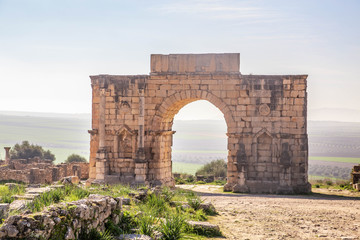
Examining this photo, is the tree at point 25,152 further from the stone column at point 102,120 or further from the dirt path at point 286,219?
the dirt path at point 286,219

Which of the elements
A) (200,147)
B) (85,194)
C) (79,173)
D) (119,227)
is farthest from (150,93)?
(200,147)

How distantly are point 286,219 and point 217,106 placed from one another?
8549 mm

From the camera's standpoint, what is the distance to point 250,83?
19938 millimetres

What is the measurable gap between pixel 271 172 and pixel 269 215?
719 centimetres

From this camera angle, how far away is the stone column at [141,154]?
20281 mm

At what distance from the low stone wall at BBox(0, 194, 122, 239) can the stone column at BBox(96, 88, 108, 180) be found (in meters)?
11.4

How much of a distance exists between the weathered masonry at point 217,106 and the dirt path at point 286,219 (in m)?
3.74

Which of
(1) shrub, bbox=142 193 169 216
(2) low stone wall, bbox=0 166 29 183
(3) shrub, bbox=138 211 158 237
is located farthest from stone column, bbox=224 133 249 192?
(2) low stone wall, bbox=0 166 29 183

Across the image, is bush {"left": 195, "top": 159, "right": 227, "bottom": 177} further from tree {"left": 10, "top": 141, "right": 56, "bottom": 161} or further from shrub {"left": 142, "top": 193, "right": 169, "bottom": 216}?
shrub {"left": 142, "top": 193, "right": 169, "bottom": 216}

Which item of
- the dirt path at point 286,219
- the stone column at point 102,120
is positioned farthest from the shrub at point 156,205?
the stone column at point 102,120

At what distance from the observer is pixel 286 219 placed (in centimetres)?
1224

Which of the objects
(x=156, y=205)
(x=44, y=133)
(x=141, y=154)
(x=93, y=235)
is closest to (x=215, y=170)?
(x=141, y=154)

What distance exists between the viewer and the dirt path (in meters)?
10.6

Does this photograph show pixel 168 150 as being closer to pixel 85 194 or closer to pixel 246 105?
pixel 246 105
